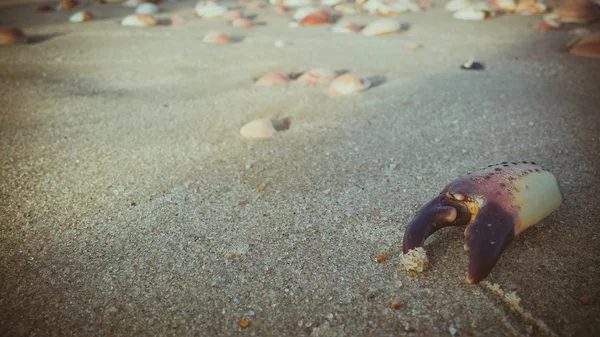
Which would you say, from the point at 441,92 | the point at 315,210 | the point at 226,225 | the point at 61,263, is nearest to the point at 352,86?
the point at 441,92

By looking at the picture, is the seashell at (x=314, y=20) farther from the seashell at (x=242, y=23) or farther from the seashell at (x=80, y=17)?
the seashell at (x=80, y=17)

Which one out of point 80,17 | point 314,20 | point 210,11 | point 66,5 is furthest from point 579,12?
point 66,5

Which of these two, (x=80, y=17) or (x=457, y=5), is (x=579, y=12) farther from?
(x=80, y=17)

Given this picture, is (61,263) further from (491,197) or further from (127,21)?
(127,21)

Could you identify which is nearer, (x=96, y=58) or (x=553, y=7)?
(x=96, y=58)

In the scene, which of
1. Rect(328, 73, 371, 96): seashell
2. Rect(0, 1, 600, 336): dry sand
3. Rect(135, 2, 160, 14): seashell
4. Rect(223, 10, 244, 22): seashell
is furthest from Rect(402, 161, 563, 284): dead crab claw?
Rect(135, 2, 160, 14): seashell

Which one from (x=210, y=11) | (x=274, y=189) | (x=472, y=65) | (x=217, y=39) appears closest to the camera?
(x=274, y=189)

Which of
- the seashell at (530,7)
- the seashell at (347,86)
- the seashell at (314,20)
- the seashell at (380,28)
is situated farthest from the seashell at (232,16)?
→ the seashell at (530,7)
